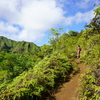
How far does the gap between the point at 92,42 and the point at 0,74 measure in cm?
949

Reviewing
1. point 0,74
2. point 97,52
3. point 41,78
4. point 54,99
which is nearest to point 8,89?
point 0,74

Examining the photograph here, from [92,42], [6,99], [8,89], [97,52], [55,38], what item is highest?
[55,38]

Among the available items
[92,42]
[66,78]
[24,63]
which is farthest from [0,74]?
[92,42]

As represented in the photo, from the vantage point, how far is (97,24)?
16.3 meters

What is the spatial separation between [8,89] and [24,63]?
3283mm

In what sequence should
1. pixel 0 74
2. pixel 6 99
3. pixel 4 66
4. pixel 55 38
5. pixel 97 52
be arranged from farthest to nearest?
pixel 55 38 → pixel 97 52 → pixel 4 66 → pixel 0 74 → pixel 6 99

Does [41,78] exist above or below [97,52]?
below

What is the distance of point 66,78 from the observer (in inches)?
257

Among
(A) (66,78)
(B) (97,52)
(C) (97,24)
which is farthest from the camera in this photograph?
(C) (97,24)

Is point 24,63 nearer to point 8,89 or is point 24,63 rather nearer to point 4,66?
point 4,66

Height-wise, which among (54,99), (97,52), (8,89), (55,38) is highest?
(55,38)

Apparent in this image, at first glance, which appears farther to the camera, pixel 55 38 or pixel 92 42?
pixel 55 38

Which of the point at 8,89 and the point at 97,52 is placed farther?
the point at 97,52

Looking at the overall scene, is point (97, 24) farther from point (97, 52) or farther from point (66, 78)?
point (66, 78)
